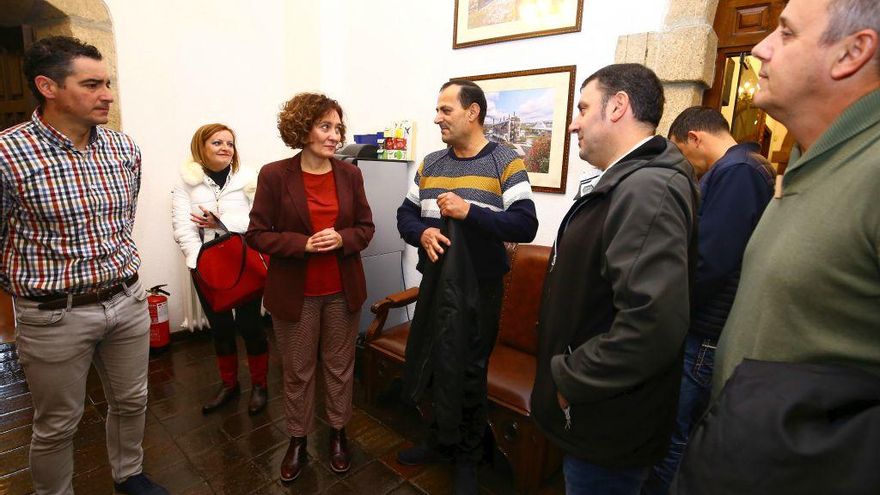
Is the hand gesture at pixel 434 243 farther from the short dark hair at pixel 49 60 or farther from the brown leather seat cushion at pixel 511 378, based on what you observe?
the short dark hair at pixel 49 60

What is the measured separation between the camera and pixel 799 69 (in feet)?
2.70

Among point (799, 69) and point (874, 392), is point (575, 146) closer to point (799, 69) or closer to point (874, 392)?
point (799, 69)

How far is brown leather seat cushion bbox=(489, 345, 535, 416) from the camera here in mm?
2133

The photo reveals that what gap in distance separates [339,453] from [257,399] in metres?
0.84

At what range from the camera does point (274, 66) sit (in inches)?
163

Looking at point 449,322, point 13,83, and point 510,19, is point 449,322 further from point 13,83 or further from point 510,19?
point 13,83

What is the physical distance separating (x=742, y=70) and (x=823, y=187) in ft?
7.70

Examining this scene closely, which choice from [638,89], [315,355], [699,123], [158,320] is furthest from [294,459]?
[699,123]

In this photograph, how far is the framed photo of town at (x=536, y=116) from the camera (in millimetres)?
2920

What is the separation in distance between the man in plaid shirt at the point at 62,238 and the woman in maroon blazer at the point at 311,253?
0.56m

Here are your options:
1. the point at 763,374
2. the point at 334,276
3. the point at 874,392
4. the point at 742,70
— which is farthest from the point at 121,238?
the point at 742,70

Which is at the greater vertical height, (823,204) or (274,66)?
(274,66)

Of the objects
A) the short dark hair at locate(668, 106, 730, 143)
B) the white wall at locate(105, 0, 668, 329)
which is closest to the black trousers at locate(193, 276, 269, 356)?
the white wall at locate(105, 0, 668, 329)

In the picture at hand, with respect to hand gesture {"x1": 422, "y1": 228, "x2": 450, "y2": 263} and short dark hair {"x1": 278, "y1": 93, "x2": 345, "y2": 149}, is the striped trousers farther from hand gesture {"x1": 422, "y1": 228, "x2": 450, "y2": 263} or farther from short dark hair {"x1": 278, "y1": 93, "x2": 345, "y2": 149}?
short dark hair {"x1": 278, "y1": 93, "x2": 345, "y2": 149}
